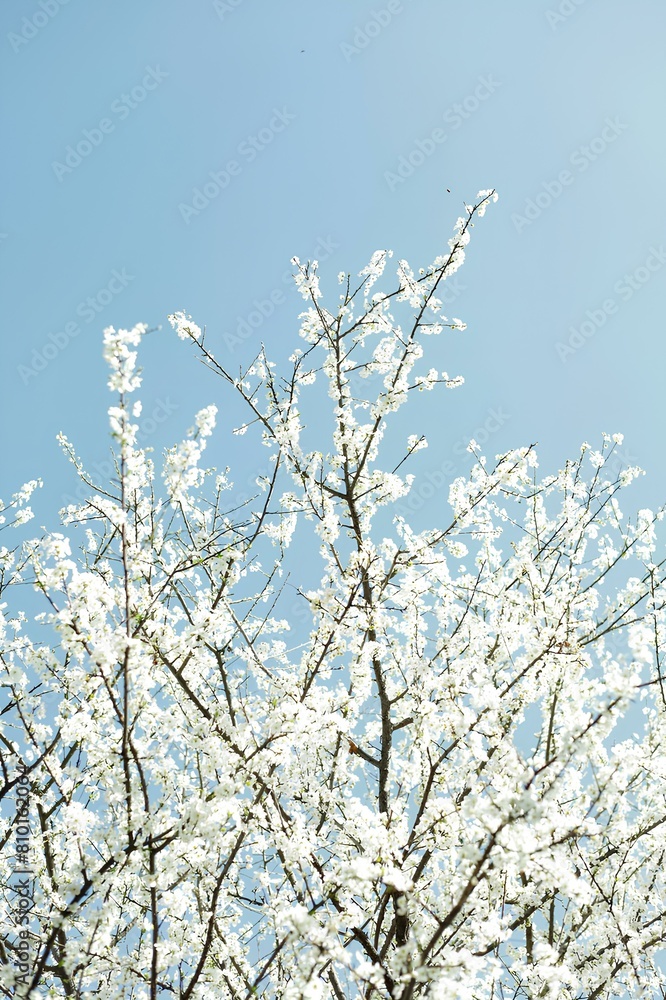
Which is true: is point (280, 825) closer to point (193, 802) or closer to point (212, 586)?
point (193, 802)

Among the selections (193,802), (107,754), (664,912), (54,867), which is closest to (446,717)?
(193,802)

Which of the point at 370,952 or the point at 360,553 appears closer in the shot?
the point at 370,952

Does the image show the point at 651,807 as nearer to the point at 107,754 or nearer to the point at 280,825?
the point at 280,825

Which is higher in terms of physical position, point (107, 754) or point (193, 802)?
point (107, 754)

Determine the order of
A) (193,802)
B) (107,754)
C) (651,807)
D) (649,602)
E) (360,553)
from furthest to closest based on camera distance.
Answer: (649,602) < (651,807) < (360,553) < (107,754) < (193,802)

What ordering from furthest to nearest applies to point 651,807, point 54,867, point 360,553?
point 651,807 < point 360,553 < point 54,867

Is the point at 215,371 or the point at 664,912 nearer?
the point at 664,912

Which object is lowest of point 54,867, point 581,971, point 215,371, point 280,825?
point 581,971

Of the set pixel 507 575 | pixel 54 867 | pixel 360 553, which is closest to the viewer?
pixel 54 867

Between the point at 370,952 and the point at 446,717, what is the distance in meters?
1.68

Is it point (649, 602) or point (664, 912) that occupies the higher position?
point (649, 602)

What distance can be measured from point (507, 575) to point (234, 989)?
4.32 m

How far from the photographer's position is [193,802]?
130 inches

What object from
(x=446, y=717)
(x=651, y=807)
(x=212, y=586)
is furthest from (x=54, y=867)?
(x=651, y=807)
